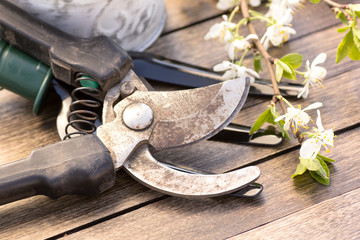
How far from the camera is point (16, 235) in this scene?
0.69 m

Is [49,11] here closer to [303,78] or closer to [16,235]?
[16,235]

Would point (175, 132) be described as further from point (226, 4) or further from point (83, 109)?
point (226, 4)

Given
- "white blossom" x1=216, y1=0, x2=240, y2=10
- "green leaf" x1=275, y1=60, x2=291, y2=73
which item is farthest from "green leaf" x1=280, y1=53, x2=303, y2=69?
"white blossom" x1=216, y1=0, x2=240, y2=10

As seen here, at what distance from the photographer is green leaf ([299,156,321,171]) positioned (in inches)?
27.0

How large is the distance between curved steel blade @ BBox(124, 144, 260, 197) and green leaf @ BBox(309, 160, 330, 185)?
0.11 m

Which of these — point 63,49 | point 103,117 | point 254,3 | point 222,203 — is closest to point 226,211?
point 222,203

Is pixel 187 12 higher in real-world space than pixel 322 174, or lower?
higher

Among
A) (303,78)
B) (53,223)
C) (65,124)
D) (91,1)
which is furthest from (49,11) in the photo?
(303,78)

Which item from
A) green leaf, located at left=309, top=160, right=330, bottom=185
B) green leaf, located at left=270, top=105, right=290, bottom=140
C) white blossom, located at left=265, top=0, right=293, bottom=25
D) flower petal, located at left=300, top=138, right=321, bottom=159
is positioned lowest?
green leaf, located at left=309, top=160, right=330, bottom=185

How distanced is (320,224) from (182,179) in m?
0.21

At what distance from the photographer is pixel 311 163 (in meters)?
0.69

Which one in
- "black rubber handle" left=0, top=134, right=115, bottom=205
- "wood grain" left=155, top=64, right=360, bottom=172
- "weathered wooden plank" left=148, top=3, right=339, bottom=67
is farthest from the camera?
"weathered wooden plank" left=148, top=3, right=339, bottom=67

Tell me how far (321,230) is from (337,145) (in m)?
0.15

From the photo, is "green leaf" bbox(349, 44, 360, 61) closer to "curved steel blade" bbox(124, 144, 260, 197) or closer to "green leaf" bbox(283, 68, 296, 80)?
"green leaf" bbox(283, 68, 296, 80)
